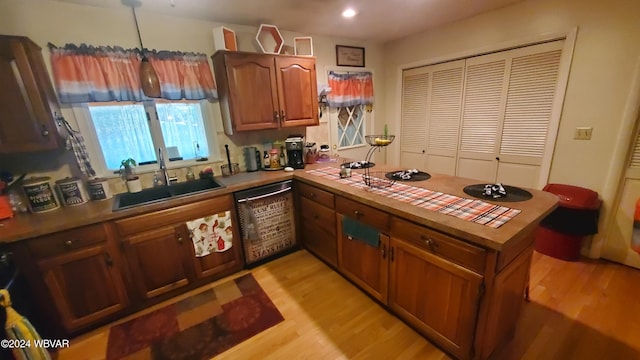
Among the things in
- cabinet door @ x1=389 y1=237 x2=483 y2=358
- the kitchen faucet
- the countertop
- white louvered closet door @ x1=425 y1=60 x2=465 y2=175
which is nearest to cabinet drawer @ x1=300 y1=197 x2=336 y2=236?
the countertop

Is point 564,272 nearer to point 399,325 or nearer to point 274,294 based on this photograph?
point 399,325

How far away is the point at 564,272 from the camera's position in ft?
6.85

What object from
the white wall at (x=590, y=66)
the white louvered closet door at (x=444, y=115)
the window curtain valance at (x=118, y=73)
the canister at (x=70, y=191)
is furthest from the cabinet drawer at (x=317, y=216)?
the white wall at (x=590, y=66)

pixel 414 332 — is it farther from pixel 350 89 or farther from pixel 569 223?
pixel 350 89

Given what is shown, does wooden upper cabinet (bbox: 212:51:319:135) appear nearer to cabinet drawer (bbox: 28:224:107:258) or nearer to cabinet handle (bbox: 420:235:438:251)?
cabinet drawer (bbox: 28:224:107:258)

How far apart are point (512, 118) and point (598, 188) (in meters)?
0.93

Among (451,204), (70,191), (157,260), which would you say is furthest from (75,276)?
(451,204)

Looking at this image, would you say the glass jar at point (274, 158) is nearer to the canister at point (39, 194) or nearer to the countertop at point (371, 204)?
the countertop at point (371, 204)

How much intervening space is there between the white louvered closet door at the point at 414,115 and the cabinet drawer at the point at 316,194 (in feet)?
6.79

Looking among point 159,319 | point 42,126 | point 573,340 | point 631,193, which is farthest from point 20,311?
point 631,193

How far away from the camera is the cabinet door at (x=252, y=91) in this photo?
2.21 metres

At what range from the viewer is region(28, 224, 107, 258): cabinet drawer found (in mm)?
1494

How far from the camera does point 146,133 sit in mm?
2188

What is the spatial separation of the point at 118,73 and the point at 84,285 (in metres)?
1.55
